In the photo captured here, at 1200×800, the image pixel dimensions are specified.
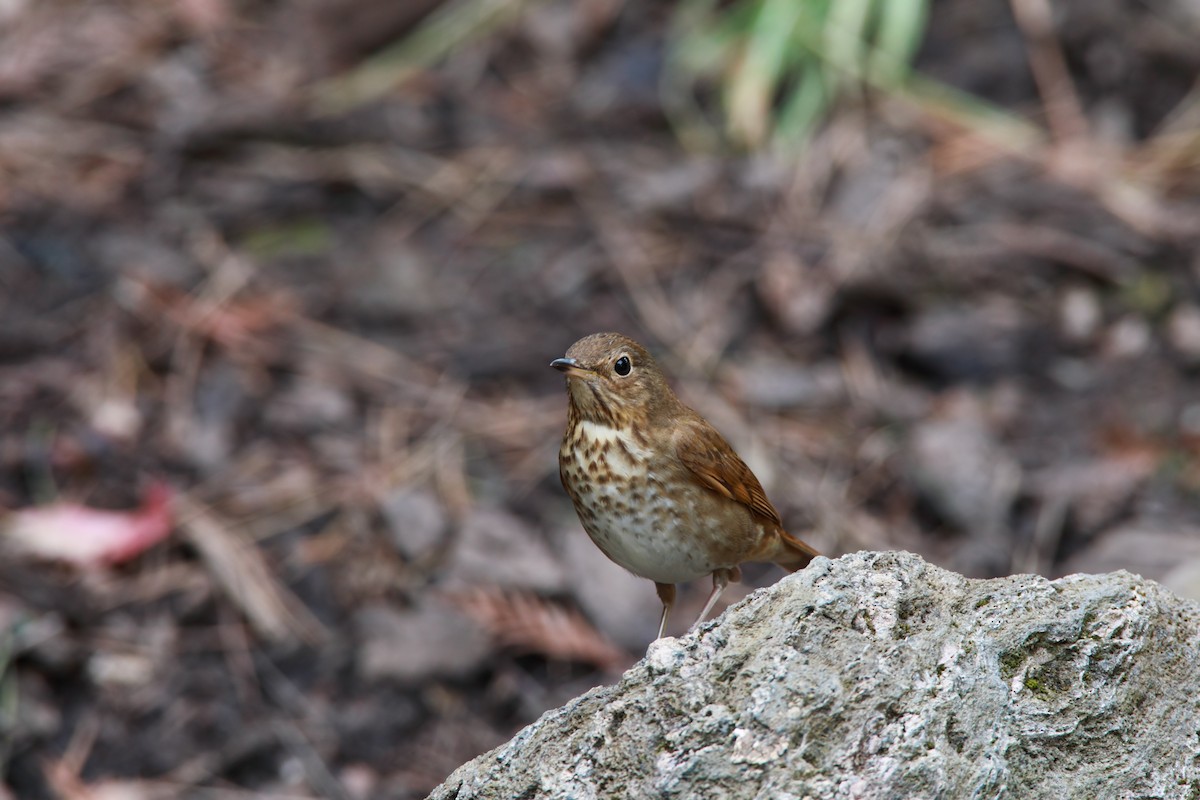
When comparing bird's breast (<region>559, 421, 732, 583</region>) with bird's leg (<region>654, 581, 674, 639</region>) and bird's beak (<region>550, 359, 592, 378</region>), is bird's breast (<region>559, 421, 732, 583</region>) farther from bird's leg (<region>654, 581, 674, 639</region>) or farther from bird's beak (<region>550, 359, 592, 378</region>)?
bird's leg (<region>654, 581, 674, 639</region>)

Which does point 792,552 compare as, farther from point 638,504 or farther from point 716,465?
point 638,504

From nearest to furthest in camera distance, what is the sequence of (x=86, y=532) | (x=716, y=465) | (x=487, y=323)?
1. (x=716, y=465)
2. (x=86, y=532)
3. (x=487, y=323)

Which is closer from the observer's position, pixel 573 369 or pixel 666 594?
pixel 573 369

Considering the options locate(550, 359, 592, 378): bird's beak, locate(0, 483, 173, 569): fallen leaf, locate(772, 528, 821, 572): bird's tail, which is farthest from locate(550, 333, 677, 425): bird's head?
locate(0, 483, 173, 569): fallen leaf

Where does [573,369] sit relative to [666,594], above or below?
above

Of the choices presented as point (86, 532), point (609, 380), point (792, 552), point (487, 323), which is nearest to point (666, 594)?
point (792, 552)

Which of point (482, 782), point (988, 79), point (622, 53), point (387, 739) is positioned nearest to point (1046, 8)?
point (988, 79)

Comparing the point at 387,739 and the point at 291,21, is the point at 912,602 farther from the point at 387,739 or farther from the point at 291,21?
the point at 291,21

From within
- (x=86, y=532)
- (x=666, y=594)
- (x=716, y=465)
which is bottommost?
(x=86, y=532)
